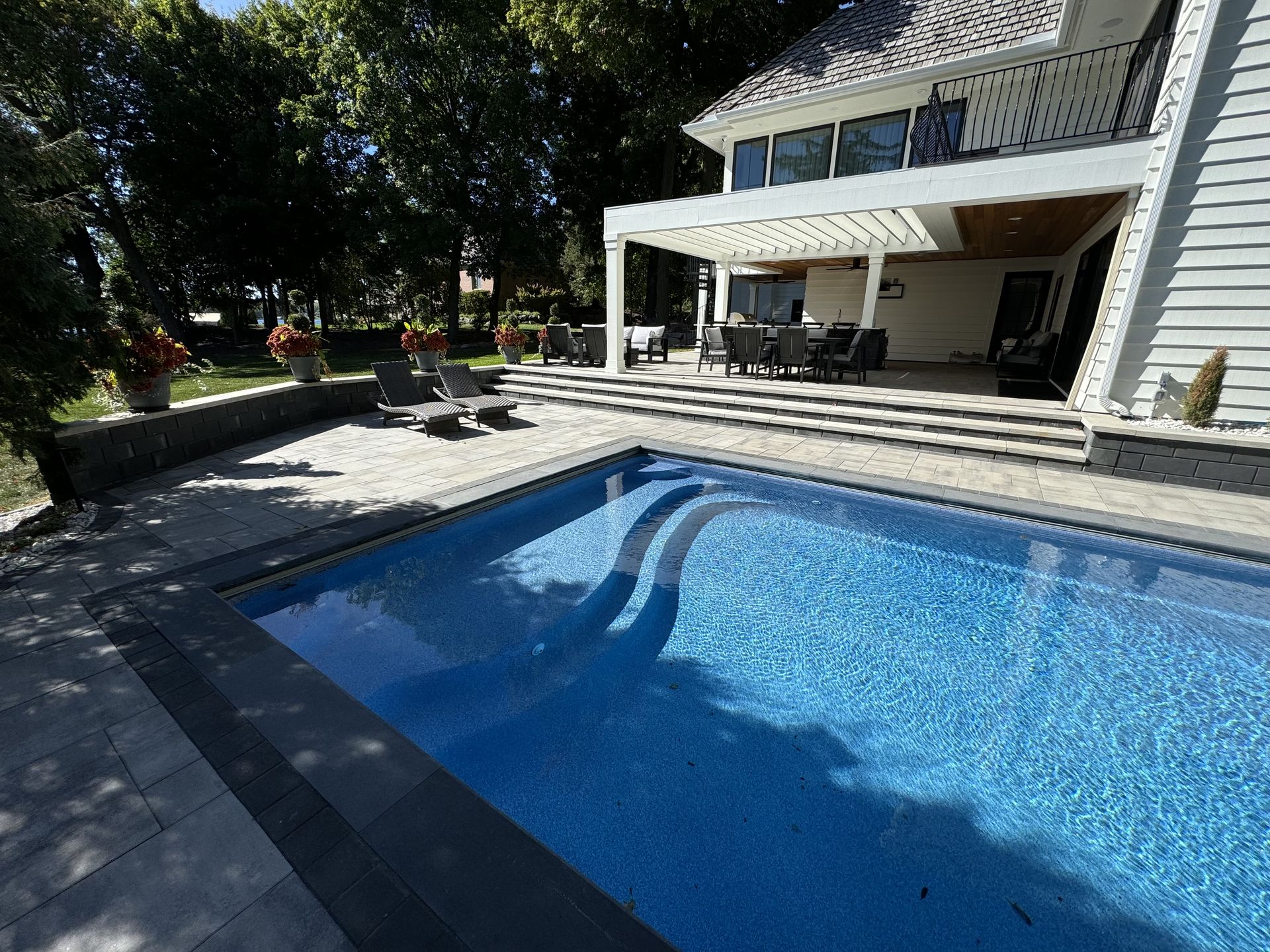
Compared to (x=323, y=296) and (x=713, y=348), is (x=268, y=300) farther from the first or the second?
(x=713, y=348)

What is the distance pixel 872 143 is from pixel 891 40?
1923 millimetres

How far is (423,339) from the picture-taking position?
10.1m

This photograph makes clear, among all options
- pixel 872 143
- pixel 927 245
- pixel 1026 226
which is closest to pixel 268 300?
pixel 872 143

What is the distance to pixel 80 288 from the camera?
420cm

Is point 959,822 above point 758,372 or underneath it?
underneath

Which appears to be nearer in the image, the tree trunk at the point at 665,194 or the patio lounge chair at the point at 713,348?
the patio lounge chair at the point at 713,348

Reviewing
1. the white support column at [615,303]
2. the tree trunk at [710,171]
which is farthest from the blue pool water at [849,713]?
the tree trunk at [710,171]

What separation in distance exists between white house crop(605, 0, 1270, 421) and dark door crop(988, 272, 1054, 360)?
44 millimetres

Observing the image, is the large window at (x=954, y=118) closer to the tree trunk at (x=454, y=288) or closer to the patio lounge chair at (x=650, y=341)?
the patio lounge chair at (x=650, y=341)

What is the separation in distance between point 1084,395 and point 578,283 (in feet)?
85.2

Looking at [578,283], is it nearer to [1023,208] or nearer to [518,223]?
[518,223]

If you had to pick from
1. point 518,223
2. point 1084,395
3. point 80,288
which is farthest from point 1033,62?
point 518,223

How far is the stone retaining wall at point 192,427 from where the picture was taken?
5.14 m

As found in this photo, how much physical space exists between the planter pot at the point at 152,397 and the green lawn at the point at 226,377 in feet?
1.38
